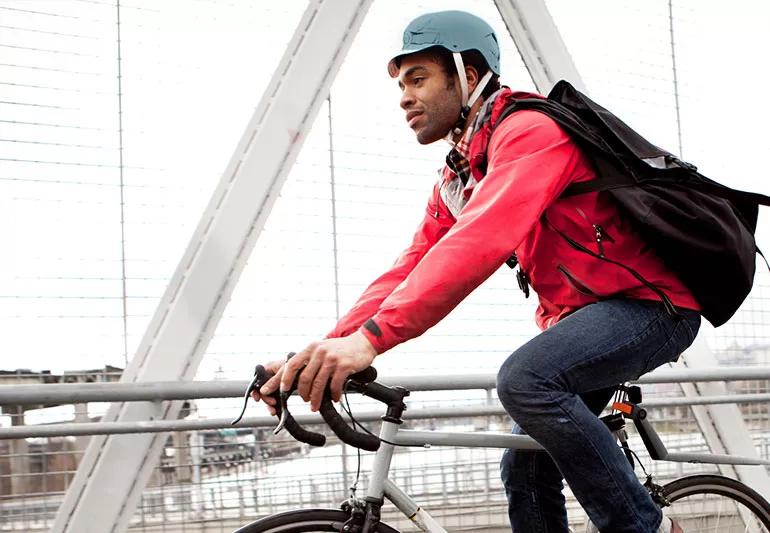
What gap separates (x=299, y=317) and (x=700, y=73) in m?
2.06

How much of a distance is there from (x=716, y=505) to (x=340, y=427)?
1.54 metres

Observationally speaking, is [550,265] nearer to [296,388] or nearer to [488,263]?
[488,263]

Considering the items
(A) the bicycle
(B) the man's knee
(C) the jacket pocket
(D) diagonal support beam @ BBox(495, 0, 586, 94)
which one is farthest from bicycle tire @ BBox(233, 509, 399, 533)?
(D) diagonal support beam @ BBox(495, 0, 586, 94)

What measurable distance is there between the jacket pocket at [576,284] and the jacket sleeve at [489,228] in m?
0.18

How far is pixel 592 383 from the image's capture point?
5.90 ft

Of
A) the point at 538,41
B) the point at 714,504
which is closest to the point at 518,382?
the point at 714,504

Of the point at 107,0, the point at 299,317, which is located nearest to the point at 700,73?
the point at 299,317

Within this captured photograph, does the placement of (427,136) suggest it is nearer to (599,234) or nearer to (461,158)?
(461,158)

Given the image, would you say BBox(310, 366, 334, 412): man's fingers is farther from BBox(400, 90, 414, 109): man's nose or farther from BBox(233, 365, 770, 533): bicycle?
BBox(400, 90, 414, 109): man's nose

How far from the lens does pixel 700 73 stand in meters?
4.05

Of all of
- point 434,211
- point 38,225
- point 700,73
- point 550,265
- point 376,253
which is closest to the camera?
point 550,265

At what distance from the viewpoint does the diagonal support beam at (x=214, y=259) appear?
2.74m

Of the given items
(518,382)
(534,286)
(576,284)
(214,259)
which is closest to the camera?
(518,382)

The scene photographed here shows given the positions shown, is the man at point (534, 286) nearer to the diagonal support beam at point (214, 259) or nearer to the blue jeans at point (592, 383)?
the blue jeans at point (592, 383)
